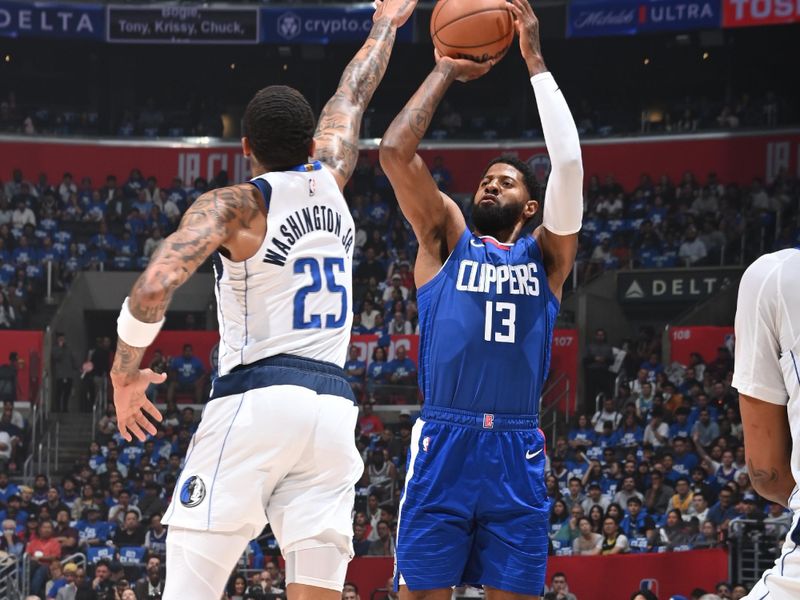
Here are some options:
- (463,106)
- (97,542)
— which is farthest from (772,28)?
(97,542)

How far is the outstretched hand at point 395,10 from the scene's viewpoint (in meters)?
5.75

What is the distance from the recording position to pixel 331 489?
4188 millimetres

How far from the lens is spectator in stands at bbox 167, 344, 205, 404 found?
2003 centimetres

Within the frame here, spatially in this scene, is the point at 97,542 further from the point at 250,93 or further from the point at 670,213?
the point at 250,93

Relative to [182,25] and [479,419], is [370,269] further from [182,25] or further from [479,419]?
[479,419]

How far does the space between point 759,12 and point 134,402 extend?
70.6ft

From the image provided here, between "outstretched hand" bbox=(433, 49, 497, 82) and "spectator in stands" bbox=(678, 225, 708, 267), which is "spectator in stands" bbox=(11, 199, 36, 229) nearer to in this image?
"spectator in stands" bbox=(678, 225, 708, 267)

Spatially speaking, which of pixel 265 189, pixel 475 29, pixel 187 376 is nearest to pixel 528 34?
pixel 475 29

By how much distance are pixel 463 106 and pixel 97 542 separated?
52.4 ft

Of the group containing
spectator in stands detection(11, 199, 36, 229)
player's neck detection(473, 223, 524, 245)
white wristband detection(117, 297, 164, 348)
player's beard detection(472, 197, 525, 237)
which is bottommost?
white wristband detection(117, 297, 164, 348)

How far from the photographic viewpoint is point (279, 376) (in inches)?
164

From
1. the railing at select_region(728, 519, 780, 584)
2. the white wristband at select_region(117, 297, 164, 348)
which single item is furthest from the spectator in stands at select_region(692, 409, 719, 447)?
the white wristband at select_region(117, 297, 164, 348)

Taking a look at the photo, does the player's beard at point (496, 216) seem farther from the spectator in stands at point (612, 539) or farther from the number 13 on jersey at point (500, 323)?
the spectator in stands at point (612, 539)

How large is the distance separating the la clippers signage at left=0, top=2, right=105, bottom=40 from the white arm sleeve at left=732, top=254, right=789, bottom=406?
82.4 feet
